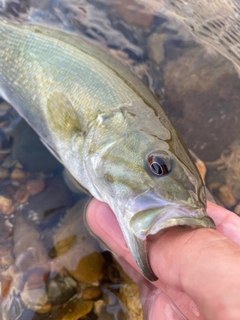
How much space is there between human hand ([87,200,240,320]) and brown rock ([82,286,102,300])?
1.03 ft

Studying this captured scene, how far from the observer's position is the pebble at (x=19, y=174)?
8.95 ft

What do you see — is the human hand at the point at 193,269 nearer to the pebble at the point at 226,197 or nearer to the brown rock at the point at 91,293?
the brown rock at the point at 91,293

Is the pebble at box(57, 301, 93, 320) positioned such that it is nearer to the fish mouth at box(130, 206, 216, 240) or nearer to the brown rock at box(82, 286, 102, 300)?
the brown rock at box(82, 286, 102, 300)

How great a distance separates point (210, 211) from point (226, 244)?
809mm

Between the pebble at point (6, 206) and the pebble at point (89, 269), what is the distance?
68 centimetres

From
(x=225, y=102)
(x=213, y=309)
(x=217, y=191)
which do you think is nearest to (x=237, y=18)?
(x=225, y=102)

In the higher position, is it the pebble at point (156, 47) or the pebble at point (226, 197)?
the pebble at point (156, 47)

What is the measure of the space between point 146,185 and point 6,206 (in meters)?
1.35

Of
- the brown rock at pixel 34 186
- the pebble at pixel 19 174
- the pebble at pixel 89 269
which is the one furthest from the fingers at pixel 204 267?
the pebble at pixel 19 174

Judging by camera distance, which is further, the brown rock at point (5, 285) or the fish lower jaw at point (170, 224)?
the brown rock at point (5, 285)

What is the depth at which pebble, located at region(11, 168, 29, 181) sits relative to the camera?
2.73 m

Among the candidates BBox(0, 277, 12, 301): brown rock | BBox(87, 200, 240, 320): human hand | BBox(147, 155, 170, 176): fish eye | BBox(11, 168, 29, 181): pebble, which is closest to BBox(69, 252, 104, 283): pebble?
BBox(87, 200, 240, 320): human hand

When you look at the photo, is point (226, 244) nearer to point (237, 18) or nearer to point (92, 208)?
point (92, 208)

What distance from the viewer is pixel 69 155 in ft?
7.66
